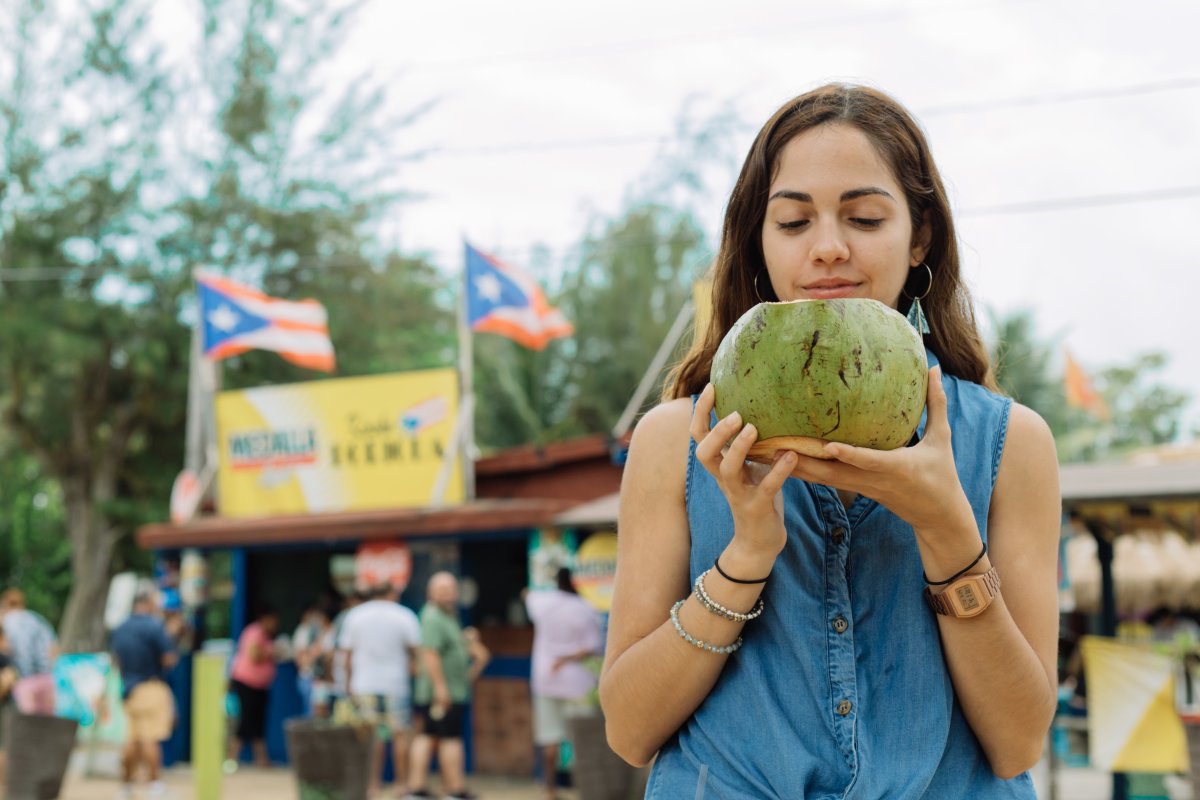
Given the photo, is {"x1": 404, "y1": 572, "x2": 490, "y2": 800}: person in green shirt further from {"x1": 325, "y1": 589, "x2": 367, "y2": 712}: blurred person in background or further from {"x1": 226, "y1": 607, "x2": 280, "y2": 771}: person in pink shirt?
{"x1": 226, "y1": 607, "x2": 280, "y2": 771}: person in pink shirt

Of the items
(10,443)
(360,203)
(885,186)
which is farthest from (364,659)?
(10,443)

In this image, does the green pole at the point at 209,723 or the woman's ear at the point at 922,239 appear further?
the green pole at the point at 209,723

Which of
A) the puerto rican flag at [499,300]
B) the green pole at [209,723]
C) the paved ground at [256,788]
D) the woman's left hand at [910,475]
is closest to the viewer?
the woman's left hand at [910,475]

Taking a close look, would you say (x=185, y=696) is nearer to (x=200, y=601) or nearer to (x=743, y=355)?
(x=200, y=601)

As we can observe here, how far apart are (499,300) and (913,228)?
13752mm

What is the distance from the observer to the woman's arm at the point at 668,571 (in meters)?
1.47

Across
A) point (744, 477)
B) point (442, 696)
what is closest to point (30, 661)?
point (442, 696)

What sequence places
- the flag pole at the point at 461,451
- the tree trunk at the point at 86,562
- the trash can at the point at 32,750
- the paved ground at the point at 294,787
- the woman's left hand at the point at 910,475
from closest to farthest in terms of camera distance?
the woman's left hand at the point at 910,475
the trash can at the point at 32,750
the paved ground at the point at 294,787
the flag pole at the point at 461,451
the tree trunk at the point at 86,562

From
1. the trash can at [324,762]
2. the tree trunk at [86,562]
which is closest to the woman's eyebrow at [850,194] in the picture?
the trash can at [324,762]

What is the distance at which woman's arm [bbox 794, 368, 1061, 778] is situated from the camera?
1.42m

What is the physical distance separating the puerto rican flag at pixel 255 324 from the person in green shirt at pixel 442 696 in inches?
220

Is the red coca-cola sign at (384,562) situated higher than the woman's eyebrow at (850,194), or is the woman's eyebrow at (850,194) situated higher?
the woman's eyebrow at (850,194)

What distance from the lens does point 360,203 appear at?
79.4ft

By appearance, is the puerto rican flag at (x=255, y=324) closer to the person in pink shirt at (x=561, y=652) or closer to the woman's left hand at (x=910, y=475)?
the person in pink shirt at (x=561, y=652)
